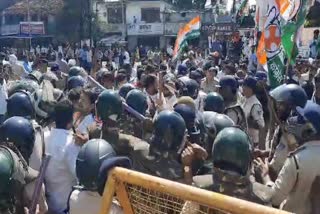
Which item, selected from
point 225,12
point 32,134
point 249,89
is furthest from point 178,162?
point 225,12

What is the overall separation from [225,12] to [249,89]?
4645 centimetres

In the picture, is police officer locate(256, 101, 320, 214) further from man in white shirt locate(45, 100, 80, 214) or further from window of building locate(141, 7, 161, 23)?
window of building locate(141, 7, 161, 23)

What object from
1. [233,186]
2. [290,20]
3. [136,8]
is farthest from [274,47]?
[136,8]

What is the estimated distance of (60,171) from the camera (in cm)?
500

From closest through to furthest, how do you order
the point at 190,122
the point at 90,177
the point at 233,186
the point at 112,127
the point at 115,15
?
the point at 233,186 < the point at 90,177 < the point at 112,127 < the point at 190,122 < the point at 115,15

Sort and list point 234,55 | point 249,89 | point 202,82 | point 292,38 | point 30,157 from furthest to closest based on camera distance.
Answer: point 234,55, point 202,82, point 292,38, point 249,89, point 30,157

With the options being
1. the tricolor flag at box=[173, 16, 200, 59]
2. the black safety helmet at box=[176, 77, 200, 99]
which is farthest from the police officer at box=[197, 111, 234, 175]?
the tricolor flag at box=[173, 16, 200, 59]

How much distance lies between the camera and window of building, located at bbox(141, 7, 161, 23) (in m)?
57.8

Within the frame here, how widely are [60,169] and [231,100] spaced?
2.82 metres

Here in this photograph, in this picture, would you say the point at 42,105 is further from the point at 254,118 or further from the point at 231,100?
the point at 254,118

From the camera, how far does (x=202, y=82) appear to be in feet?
34.4

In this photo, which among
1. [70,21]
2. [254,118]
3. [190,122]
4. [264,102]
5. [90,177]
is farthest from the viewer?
[70,21]

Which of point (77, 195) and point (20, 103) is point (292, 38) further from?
point (77, 195)

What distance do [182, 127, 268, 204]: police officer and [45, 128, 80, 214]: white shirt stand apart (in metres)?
1.51
